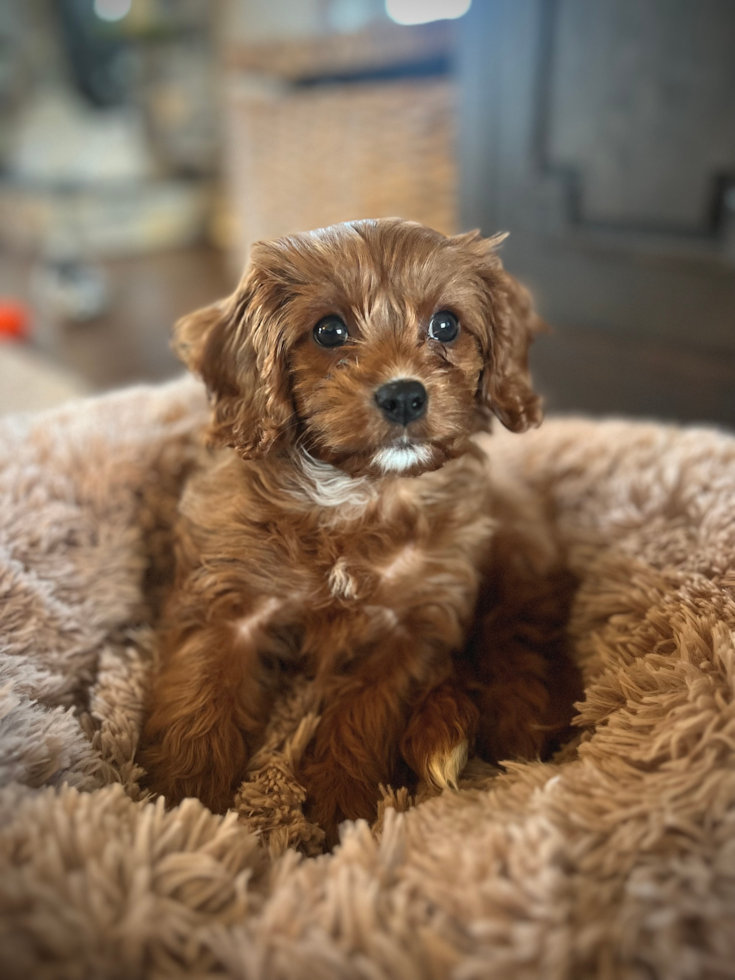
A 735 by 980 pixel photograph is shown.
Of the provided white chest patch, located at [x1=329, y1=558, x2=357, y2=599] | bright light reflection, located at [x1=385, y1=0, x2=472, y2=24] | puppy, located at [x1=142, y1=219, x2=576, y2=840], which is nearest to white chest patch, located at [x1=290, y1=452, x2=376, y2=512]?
puppy, located at [x1=142, y1=219, x2=576, y2=840]

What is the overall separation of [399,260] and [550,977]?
45.1 inches

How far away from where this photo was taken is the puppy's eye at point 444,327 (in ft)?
4.89

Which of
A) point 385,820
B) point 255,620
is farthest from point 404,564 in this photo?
point 385,820

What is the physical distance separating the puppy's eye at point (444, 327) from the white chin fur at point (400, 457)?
0.27 metres

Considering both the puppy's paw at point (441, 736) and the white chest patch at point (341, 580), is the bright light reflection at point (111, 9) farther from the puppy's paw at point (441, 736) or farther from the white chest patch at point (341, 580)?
the puppy's paw at point (441, 736)

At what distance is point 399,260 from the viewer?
4.61 ft

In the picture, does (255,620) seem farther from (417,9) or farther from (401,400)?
(417,9)

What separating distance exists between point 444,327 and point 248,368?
1.33 feet

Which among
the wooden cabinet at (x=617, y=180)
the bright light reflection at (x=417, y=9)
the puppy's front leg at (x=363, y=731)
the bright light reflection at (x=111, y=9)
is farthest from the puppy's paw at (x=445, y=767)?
the bright light reflection at (x=111, y=9)

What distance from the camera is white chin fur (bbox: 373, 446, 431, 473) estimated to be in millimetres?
1340

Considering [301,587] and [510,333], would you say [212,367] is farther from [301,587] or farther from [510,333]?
[510,333]

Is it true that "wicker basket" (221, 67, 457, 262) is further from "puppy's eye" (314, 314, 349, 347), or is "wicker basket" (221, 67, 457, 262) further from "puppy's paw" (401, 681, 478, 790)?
"puppy's paw" (401, 681, 478, 790)

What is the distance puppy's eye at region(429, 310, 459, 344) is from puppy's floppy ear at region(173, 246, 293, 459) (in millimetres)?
301

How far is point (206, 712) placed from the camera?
4.99 ft
